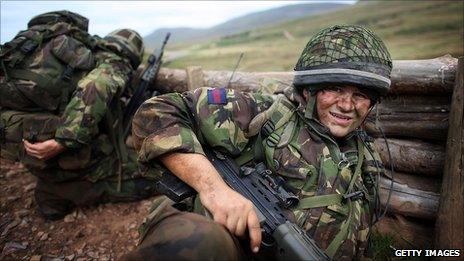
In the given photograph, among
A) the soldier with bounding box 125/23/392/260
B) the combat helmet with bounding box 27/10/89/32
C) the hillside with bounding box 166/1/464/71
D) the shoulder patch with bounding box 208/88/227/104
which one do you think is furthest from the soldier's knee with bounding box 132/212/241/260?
the hillside with bounding box 166/1/464/71

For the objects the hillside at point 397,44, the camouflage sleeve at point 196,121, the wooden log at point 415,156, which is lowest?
the hillside at point 397,44

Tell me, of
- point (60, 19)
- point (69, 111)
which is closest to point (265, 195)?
point (69, 111)

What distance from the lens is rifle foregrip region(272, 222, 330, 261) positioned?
5.23ft

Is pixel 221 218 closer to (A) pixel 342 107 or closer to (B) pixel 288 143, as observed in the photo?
(B) pixel 288 143

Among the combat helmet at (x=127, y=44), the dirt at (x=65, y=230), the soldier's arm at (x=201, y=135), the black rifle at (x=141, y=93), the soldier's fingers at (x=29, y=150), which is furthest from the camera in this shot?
the black rifle at (x=141, y=93)

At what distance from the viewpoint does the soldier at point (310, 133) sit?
2.27m

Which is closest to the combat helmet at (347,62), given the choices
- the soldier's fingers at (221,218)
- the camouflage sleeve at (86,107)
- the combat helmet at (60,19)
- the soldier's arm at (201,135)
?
the soldier's arm at (201,135)

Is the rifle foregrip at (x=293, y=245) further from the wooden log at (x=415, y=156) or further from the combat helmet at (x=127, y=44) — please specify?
the combat helmet at (x=127, y=44)

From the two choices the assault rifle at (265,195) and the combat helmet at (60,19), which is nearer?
the assault rifle at (265,195)

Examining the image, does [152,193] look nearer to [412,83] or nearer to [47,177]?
[47,177]

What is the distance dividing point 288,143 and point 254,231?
85 centimetres

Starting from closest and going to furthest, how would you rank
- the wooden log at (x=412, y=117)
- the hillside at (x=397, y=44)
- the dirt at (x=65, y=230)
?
the wooden log at (x=412, y=117)
the dirt at (x=65, y=230)
the hillside at (x=397, y=44)

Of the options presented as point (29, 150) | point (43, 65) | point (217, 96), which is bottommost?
point (29, 150)

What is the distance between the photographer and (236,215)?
5.94 feet
